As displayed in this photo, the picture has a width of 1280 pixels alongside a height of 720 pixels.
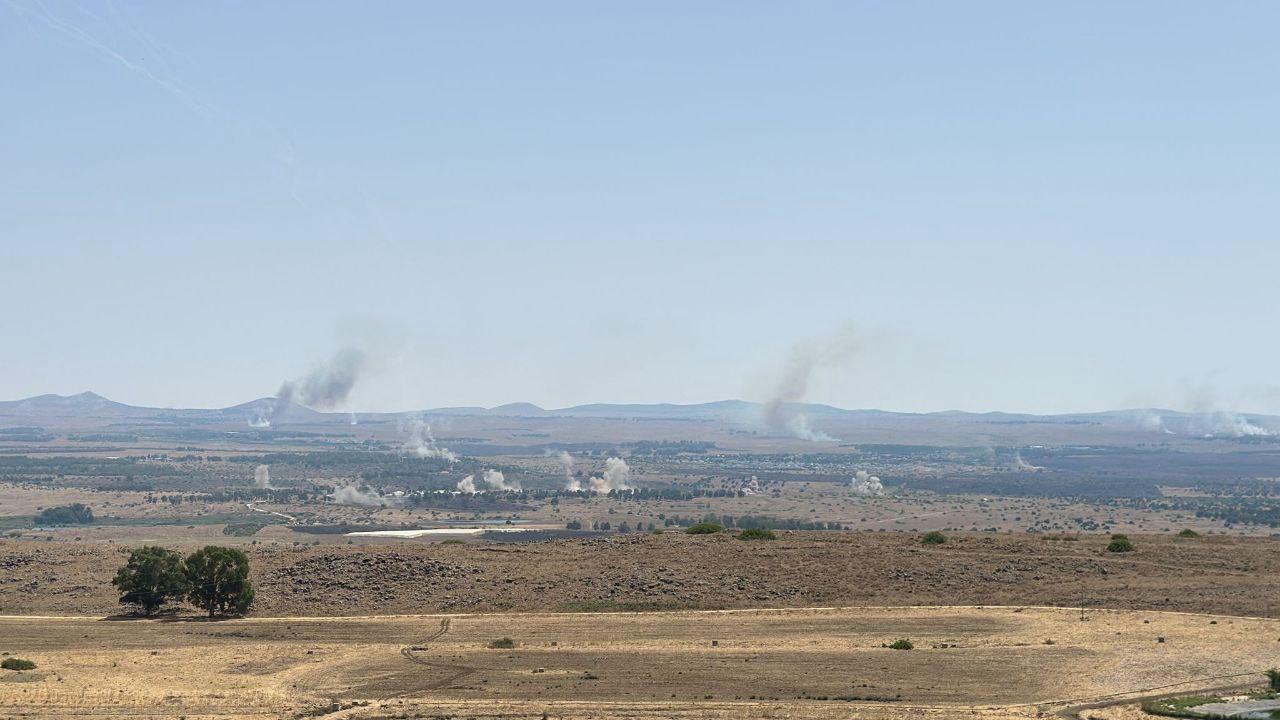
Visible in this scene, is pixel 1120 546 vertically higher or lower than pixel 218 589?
higher

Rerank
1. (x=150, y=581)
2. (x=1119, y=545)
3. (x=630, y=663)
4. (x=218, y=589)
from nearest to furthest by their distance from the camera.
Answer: (x=630, y=663) < (x=150, y=581) < (x=218, y=589) < (x=1119, y=545)

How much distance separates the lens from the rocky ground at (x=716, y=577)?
83188 mm

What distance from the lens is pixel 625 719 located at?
53.1m

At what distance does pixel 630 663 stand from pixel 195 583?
32.6m

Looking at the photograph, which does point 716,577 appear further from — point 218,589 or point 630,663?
point 218,589

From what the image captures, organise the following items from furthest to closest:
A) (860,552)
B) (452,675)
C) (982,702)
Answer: (860,552) < (452,675) < (982,702)

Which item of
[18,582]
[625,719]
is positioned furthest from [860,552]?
[18,582]

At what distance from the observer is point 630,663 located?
6525 centimetres

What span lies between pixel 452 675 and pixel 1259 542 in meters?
69.7

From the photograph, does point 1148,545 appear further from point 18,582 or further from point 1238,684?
point 18,582

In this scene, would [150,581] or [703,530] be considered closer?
[150,581]

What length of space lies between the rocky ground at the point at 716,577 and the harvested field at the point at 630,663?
13.1ft

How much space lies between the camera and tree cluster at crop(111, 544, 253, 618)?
82.3 meters

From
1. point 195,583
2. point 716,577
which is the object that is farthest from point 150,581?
point 716,577
